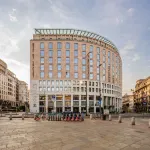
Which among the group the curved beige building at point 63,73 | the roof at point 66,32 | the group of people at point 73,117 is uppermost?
the roof at point 66,32

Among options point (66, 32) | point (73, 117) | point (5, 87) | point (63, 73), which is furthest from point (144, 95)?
point (5, 87)

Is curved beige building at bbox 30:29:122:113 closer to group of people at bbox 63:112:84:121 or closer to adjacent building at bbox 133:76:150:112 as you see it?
adjacent building at bbox 133:76:150:112

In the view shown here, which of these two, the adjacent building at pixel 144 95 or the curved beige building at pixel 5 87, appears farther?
the curved beige building at pixel 5 87

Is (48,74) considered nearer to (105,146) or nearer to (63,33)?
(63,33)

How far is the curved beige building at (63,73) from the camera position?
69.6 metres

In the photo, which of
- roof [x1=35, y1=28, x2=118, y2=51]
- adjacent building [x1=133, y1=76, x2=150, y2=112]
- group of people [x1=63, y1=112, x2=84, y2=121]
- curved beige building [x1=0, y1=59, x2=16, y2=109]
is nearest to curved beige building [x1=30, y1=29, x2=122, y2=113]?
roof [x1=35, y1=28, x2=118, y2=51]

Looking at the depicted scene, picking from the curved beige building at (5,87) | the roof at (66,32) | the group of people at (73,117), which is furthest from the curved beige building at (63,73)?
the group of people at (73,117)

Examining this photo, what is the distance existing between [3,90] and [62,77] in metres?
46.4

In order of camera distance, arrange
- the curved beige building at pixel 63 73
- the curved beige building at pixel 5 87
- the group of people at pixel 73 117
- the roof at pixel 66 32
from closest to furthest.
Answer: the group of people at pixel 73 117 → the curved beige building at pixel 63 73 → the roof at pixel 66 32 → the curved beige building at pixel 5 87

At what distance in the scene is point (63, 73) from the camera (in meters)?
70.6

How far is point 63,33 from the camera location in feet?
255

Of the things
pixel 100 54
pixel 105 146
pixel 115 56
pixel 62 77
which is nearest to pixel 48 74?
pixel 62 77

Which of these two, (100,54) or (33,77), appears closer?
(33,77)

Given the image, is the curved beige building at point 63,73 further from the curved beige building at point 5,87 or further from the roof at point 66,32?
the curved beige building at point 5,87
